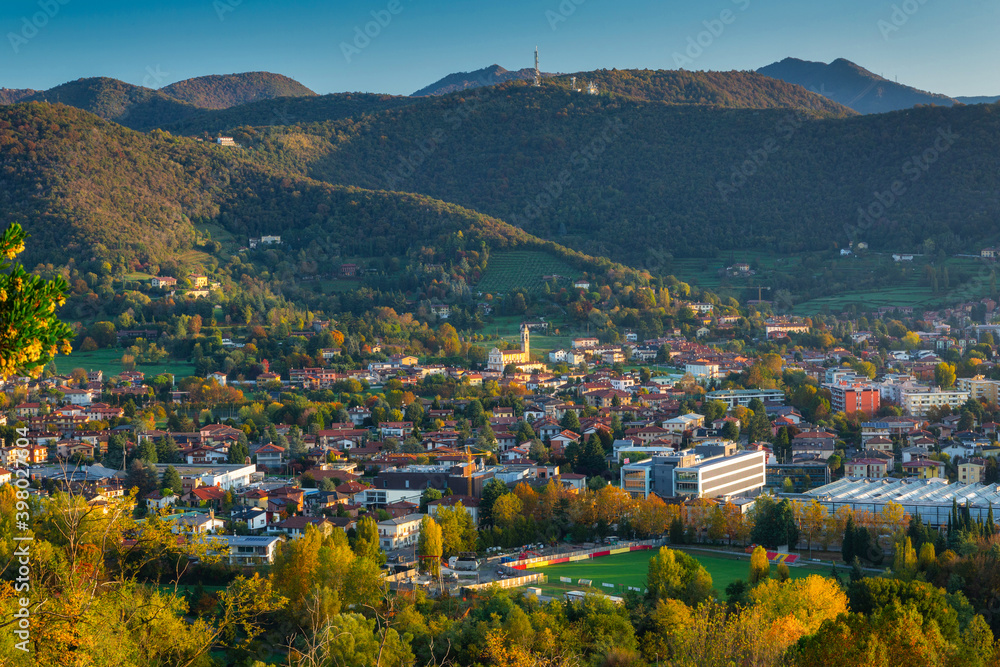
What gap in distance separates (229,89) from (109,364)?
14151 cm

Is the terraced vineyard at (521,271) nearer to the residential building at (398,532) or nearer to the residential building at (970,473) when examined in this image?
the residential building at (970,473)

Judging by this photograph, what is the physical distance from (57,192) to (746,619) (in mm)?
64722

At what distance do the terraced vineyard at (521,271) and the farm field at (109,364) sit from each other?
74.6 ft

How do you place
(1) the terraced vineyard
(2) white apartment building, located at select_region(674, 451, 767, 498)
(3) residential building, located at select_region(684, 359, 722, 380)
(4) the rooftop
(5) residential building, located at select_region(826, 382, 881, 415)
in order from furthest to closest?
1. (1) the terraced vineyard
2. (3) residential building, located at select_region(684, 359, 722, 380)
3. (5) residential building, located at select_region(826, 382, 881, 415)
4. (2) white apartment building, located at select_region(674, 451, 767, 498)
5. (4) the rooftop

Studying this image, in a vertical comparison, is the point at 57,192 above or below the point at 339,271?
above

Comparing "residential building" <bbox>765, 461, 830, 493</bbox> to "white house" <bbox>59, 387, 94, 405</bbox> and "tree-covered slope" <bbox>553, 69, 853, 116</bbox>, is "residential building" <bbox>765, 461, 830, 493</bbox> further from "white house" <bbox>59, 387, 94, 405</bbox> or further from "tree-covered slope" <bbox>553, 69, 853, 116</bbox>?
"tree-covered slope" <bbox>553, 69, 853, 116</bbox>

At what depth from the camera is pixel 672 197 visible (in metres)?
98.3

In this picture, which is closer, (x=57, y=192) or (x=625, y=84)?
(x=57, y=192)

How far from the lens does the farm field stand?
53500 millimetres

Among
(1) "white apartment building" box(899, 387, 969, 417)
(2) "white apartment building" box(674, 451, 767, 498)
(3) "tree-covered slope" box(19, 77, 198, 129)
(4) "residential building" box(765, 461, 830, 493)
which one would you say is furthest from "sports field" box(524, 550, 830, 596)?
(3) "tree-covered slope" box(19, 77, 198, 129)

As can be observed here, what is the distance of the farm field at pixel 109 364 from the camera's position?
53500mm

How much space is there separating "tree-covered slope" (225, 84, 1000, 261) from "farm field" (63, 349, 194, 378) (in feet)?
131

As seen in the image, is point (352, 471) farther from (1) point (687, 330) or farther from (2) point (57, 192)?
(2) point (57, 192)

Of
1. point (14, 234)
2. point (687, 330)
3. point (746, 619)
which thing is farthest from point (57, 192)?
point (14, 234)
